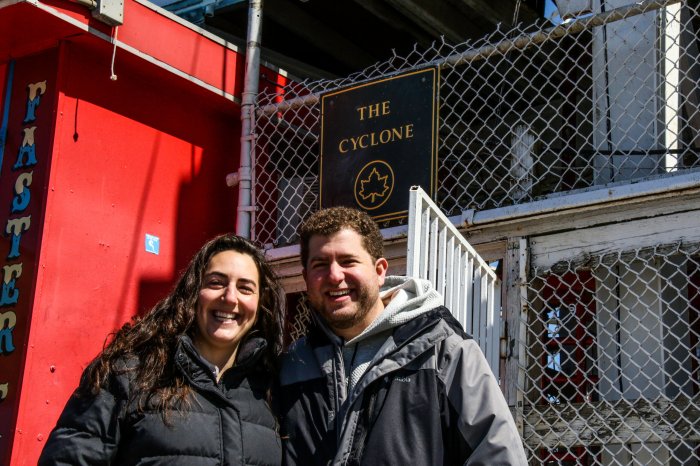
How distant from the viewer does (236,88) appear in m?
6.45

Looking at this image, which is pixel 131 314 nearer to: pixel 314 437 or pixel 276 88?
pixel 276 88

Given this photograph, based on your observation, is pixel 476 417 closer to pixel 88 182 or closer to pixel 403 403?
pixel 403 403

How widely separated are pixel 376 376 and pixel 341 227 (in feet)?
1.66

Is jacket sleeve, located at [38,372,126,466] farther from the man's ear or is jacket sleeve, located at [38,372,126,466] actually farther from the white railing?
the white railing

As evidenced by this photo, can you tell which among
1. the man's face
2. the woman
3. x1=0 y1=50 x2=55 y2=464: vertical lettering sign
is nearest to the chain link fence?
x1=0 y1=50 x2=55 y2=464: vertical lettering sign

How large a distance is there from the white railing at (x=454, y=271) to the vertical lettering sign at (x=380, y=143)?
77 centimetres

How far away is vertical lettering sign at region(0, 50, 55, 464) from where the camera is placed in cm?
506

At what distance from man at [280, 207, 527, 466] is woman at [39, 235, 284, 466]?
0.13 m

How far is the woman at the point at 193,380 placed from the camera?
278cm

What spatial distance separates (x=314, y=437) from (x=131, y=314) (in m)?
2.91

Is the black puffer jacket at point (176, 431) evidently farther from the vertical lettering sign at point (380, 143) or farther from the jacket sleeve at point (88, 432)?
the vertical lettering sign at point (380, 143)

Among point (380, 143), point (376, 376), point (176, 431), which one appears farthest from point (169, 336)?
point (380, 143)

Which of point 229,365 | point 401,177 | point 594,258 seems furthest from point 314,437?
point 401,177

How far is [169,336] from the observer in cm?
306
